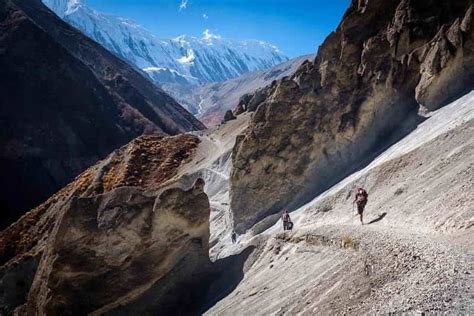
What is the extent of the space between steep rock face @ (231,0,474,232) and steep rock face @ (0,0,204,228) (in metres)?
66.2

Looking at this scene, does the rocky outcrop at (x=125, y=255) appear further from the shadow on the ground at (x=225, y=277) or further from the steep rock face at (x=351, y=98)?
the steep rock face at (x=351, y=98)

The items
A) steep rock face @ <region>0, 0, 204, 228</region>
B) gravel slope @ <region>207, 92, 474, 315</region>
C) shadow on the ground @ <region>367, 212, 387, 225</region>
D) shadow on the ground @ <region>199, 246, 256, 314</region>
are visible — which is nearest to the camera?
gravel slope @ <region>207, 92, 474, 315</region>

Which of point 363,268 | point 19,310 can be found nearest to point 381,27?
point 363,268

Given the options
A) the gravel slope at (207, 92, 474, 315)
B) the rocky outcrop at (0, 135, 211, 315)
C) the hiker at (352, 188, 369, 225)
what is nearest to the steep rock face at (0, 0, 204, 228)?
the rocky outcrop at (0, 135, 211, 315)

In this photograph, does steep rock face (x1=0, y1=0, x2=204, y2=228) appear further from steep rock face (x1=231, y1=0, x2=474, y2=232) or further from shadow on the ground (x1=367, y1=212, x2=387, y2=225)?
shadow on the ground (x1=367, y1=212, x2=387, y2=225)

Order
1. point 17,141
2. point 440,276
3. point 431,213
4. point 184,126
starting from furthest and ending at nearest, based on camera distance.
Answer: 1. point 184,126
2. point 17,141
3. point 431,213
4. point 440,276

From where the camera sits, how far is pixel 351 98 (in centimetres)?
3225

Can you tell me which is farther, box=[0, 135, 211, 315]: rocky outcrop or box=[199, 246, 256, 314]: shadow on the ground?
box=[0, 135, 211, 315]: rocky outcrop

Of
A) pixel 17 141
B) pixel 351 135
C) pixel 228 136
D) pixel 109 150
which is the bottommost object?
pixel 351 135

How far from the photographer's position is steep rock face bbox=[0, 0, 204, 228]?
93438 millimetres

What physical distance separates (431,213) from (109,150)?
105001 mm

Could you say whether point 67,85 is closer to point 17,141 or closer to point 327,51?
point 17,141

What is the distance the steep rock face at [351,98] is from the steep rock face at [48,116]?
2606 inches

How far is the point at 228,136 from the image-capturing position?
2771 inches
